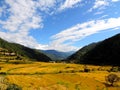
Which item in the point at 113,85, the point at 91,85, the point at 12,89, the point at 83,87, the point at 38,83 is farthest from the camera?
the point at 113,85

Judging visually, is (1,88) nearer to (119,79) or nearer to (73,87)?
(73,87)

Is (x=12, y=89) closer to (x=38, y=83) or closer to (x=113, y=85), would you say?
(x=38, y=83)

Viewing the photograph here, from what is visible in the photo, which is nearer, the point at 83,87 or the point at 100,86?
the point at 83,87

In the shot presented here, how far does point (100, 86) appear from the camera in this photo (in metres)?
79.8

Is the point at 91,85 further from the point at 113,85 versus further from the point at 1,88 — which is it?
the point at 1,88

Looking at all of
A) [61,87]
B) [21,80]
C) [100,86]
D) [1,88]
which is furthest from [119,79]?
[1,88]

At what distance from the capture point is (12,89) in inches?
1750

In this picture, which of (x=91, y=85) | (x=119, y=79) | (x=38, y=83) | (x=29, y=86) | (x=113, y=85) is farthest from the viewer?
(x=119, y=79)

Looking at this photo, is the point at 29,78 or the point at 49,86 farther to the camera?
the point at 29,78

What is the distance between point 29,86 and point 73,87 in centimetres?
1393

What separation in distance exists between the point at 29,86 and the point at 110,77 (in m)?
35.5

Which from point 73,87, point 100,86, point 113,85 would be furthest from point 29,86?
point 113,85

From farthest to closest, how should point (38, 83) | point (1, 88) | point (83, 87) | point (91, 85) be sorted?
point (91, 85), point (83, 87), point (38, 83), point (1, 88)

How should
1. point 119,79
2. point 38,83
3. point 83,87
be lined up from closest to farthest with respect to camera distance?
point 38,83, point 83,87, point 119,79
